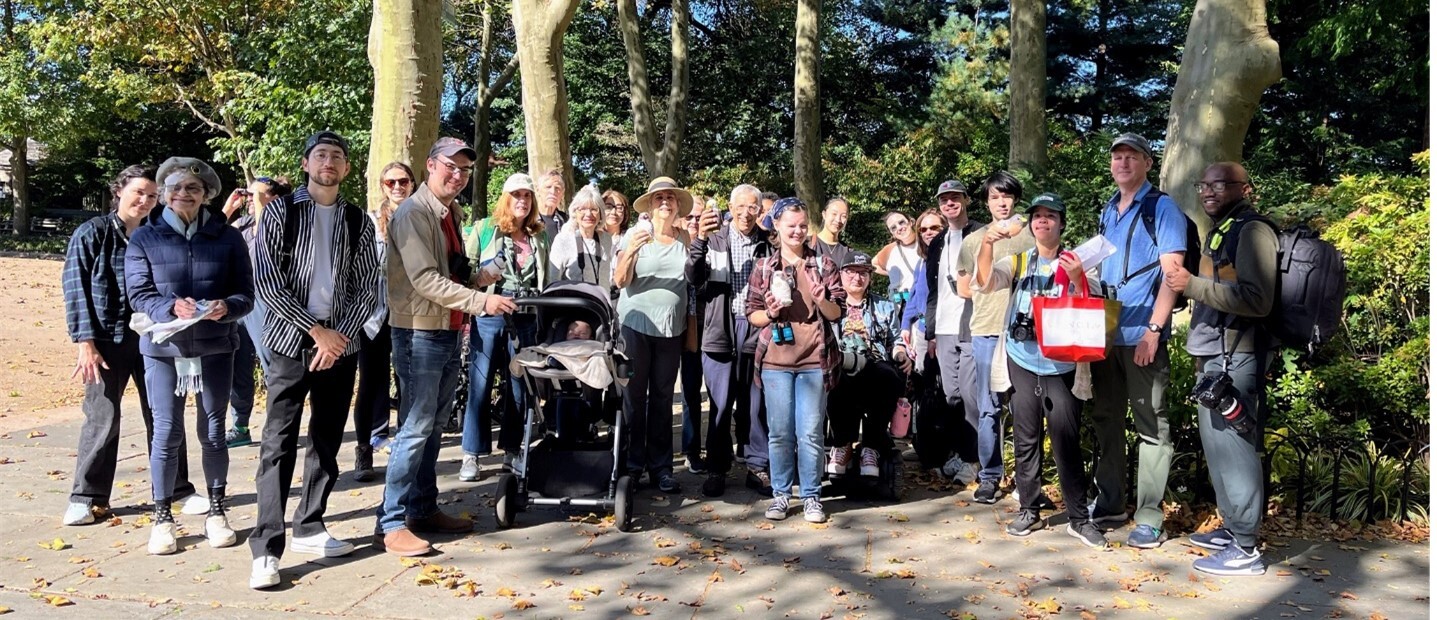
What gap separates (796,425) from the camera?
21.4 feet

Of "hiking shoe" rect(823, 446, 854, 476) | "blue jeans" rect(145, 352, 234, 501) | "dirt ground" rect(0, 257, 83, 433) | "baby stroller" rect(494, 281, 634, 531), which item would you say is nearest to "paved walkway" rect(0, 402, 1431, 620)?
"baby stroller" rect(494, 281, 634, 531)

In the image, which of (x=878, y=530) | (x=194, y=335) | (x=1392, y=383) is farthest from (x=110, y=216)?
(x=1392, y=383)

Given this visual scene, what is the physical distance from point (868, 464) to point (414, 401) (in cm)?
274

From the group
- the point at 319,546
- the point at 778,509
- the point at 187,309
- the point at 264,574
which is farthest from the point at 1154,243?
the point at 187,309

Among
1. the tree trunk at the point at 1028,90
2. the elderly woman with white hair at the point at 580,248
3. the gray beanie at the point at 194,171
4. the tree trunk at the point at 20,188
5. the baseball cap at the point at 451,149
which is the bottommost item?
the elderly woman with white hair at the point at 580,248

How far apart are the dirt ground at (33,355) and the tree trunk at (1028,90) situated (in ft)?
36.1

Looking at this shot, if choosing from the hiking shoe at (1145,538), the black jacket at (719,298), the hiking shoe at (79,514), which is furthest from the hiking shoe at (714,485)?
the hiking shoe at (79,514)

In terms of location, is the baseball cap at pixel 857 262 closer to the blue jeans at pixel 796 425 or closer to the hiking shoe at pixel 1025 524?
the blue jeans at pixel 796 425

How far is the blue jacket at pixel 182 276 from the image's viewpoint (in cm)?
545

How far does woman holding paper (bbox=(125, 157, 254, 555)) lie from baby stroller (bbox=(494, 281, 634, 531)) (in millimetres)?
1398

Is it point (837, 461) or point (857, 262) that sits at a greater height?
point (857, 262)

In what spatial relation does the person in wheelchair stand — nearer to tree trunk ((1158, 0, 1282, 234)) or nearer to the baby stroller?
the baby stroller

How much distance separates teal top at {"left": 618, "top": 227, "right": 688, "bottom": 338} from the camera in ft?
22.6

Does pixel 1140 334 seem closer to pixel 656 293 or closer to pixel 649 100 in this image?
pixel 656 293
